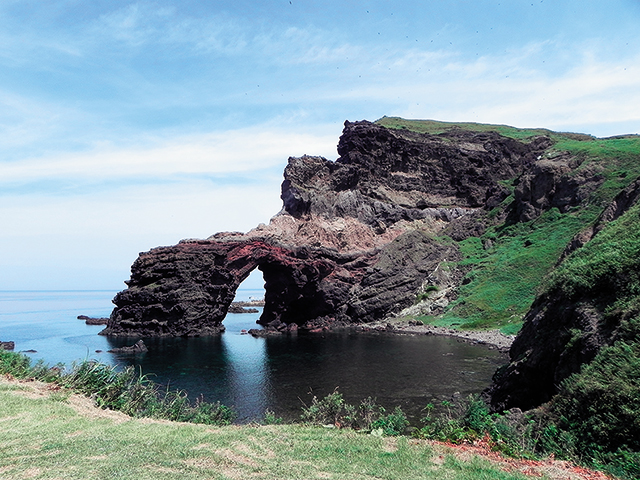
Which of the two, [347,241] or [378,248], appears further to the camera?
[347,241]

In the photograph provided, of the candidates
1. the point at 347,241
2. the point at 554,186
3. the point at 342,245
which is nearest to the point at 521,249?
the point at 554,186

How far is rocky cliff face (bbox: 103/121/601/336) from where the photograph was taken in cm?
7531

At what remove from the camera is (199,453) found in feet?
35.7

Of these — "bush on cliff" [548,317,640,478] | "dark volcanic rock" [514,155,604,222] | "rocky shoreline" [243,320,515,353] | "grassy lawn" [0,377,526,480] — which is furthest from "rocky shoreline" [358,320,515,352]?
"grassy lawn" [0,377,526,480]

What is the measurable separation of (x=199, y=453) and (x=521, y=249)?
78.5m

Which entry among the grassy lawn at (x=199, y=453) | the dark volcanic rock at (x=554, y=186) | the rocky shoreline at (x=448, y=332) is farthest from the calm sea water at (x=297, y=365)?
the dark volcanic rock at (x=554, y=186)

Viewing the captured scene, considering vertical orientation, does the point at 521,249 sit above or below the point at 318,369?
above

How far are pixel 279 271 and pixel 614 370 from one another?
71382mm

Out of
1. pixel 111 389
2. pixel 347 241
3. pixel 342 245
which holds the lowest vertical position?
pixel 111 389

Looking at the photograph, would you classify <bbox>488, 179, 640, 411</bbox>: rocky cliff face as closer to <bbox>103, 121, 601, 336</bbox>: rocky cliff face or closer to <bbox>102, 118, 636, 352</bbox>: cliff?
<bbox>102, 118, 636, 352</bbox>: cliff

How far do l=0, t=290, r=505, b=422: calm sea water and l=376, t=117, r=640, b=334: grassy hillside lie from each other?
10812 millimetres

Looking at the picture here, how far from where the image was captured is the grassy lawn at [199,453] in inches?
378

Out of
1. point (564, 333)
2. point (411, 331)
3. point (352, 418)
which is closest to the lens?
point (352, 418)

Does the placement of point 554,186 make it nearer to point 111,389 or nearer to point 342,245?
point 342,245
